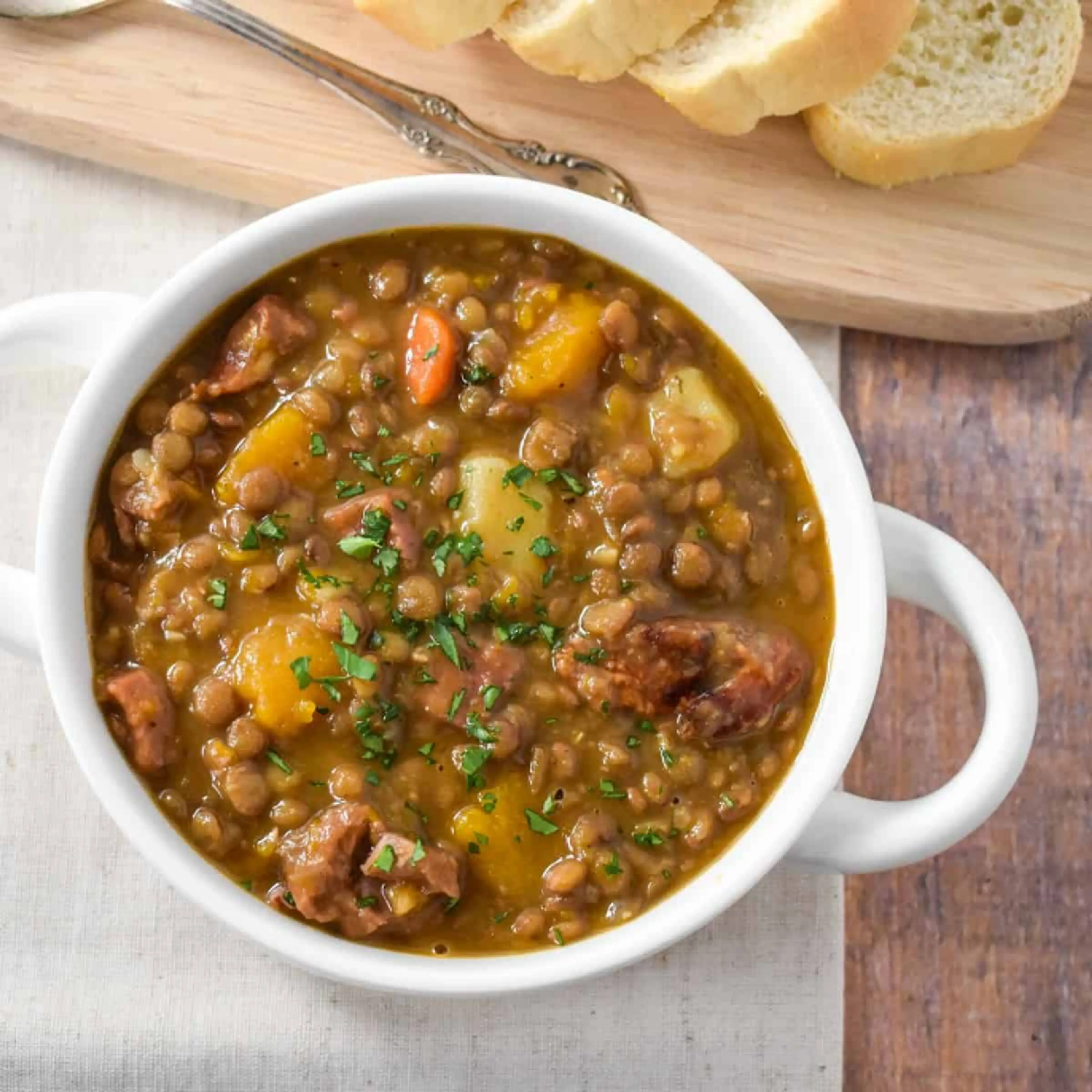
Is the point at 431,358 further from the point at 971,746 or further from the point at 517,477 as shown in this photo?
the point at 971,746

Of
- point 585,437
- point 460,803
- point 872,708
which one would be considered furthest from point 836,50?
point 460,803

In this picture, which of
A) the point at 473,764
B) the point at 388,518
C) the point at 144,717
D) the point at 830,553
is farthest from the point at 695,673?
the point at 144,717

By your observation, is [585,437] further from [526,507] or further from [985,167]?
[985,167]

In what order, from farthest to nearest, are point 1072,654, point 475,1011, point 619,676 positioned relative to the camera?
point 1072,654 < point 475,1011 < point 619,676

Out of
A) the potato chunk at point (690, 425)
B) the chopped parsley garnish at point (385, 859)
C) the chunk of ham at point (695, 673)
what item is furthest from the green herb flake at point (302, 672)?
the potato chunk at point (690, 425)

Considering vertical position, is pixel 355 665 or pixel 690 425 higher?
pixel 690 425

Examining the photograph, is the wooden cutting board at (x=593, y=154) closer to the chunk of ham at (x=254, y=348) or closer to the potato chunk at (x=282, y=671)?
the chunk of ham at (x=254, y=348)
